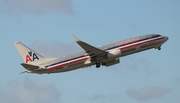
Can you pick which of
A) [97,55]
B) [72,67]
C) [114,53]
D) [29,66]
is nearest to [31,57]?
[29,66]

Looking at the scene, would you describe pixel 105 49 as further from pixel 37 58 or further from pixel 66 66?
pixel 37 58

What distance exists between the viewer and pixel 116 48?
117 meters

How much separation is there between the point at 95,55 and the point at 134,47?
8893mm

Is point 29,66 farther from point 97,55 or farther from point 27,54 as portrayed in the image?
point 97,55

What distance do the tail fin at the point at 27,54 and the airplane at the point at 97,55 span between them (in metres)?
4.34

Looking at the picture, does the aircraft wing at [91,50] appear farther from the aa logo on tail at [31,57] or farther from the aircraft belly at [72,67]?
the aa logo on tail at [31,57]

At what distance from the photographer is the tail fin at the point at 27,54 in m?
126

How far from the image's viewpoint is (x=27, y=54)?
127 meters

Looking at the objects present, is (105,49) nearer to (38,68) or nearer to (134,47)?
(134,47)

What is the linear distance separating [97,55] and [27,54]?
18392 mm

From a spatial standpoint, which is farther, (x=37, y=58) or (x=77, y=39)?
(x=37, y=58)

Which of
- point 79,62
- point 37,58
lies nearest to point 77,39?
point 79,62

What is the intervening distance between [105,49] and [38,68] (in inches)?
607

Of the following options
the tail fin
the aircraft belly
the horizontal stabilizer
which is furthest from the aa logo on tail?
the aircraft belly
